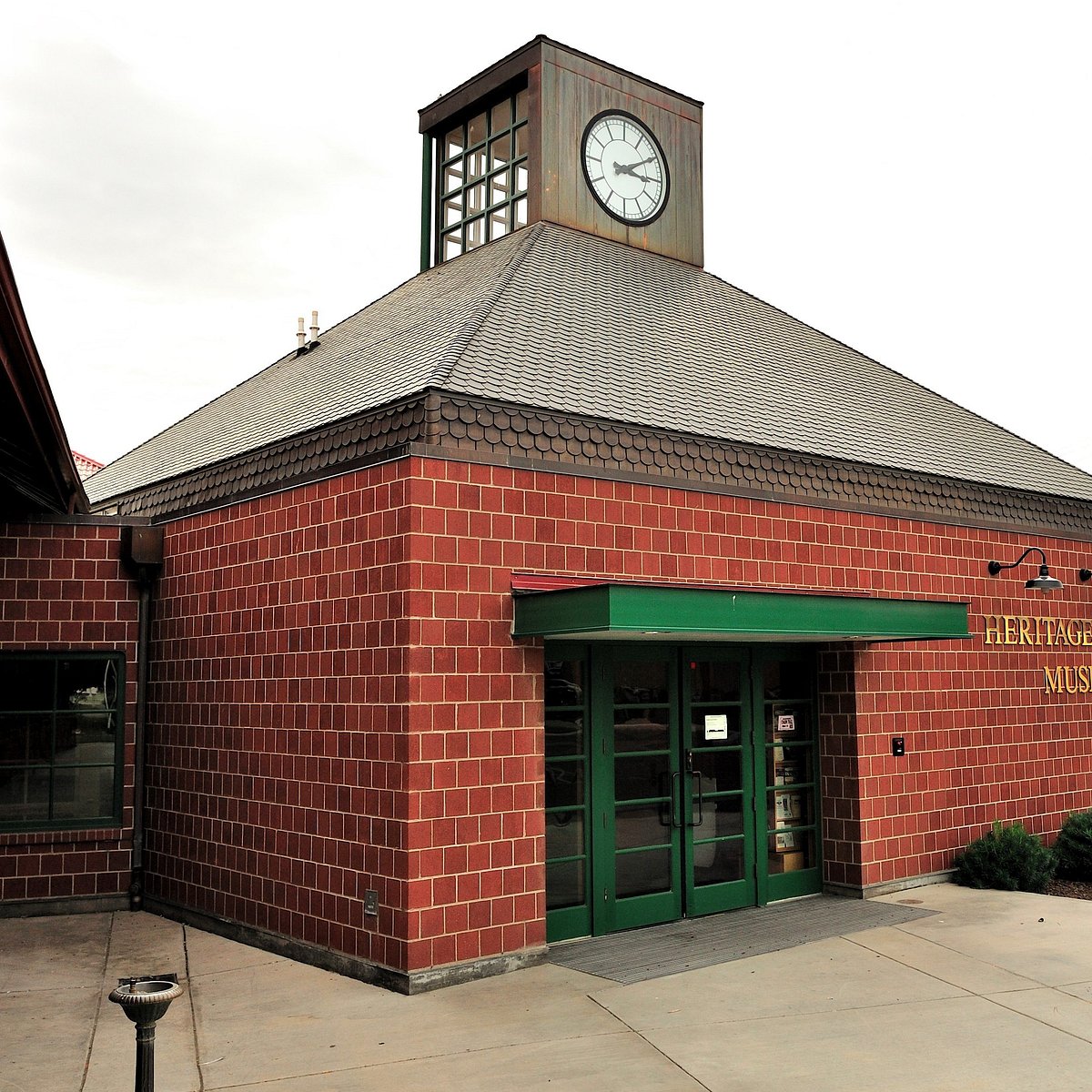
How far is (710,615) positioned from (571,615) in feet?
3.40

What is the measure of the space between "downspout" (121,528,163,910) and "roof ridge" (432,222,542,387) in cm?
402

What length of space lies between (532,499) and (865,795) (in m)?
4.58

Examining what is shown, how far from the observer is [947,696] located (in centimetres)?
1190

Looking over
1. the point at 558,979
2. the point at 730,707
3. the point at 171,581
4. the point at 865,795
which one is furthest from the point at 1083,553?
the point at 171,581

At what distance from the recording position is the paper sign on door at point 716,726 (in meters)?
10.4

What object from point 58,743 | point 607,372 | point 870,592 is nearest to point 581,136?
point 607,372

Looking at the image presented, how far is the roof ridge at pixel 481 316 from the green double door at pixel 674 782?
2.40 meters

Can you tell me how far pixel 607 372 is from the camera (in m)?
10.3

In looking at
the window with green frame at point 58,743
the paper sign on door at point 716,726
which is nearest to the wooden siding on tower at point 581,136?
the paper sign on door at point 716,726

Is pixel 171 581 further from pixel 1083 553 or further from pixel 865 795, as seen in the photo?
pixel 1083 553

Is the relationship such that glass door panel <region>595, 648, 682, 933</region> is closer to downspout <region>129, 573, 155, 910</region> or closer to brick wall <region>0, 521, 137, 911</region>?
downspout <region>129, 573, 155, 910</region>

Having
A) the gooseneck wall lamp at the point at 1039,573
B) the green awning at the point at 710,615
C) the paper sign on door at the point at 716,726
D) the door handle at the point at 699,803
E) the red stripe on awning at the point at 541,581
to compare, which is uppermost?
the gooseneck wall lamp at the point at 1039,573

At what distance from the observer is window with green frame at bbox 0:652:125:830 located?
11172mm

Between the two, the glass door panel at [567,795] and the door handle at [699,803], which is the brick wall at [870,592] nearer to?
the glass door panel at [567,795]
